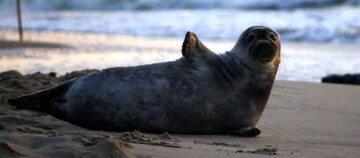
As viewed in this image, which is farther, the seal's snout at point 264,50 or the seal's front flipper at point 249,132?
the seal's snout at point 264,50

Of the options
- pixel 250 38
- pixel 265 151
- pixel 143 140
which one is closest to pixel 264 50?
pixel 250 38

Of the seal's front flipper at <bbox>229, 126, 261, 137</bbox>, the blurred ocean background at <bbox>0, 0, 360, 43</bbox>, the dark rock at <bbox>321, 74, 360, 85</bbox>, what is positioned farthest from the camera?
the blurred ocean background at <bbox>0, 0, 360, 43</bbox>

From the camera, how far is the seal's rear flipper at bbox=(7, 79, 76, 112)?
4820 mm

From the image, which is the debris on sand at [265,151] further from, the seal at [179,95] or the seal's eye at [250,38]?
the seal's eye at [250,38]

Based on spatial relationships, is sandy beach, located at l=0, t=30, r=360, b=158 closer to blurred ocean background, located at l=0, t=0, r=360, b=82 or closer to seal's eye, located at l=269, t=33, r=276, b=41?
seal's eye, located at l=269, t=33, r=276, b=41

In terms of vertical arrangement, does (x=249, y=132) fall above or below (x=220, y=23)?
below

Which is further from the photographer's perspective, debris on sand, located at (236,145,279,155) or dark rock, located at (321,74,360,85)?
dark rock, located at (321,74,360,85)

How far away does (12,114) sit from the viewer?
493 cm

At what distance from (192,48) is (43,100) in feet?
3.65

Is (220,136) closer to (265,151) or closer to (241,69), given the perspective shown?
(241,69)

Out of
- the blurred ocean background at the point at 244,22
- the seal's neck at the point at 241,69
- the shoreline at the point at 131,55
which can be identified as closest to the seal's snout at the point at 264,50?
the seal's neck at the point at 241,69

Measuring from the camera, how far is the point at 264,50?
16.0ft

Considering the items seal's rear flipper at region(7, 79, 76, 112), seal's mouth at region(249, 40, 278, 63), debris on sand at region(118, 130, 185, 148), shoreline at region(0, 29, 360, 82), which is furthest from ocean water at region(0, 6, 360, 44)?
debris on sand at region(118, 130, 185, 148)

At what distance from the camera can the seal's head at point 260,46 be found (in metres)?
4.90
